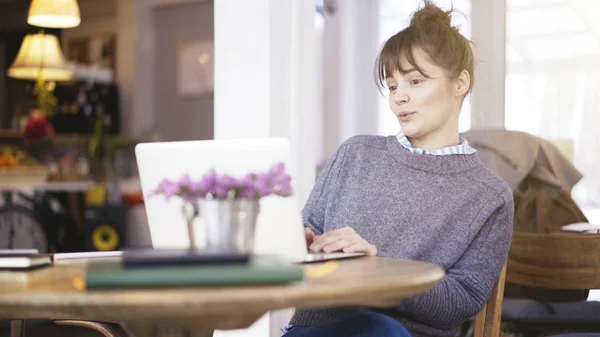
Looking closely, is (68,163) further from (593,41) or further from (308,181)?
(593,41)

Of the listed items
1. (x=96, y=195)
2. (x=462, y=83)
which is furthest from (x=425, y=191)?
(x=96, y=195)

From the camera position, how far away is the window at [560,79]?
2.20 meters

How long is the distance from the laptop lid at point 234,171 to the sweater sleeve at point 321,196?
54 cm

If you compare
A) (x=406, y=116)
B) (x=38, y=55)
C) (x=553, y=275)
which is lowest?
(x=553, y=275)

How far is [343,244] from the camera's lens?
4.83 feet

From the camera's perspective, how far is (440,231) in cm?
175

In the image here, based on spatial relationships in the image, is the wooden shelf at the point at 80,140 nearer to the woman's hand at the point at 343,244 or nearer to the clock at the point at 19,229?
the clock at the point at 19,229

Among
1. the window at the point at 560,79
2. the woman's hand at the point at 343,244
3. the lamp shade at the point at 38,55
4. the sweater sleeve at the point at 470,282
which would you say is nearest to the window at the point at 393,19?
the window at the point at 560,79

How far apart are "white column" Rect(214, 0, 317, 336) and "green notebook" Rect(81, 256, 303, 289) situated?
1438 millimetres

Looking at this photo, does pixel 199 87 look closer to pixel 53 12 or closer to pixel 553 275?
pixel 53 12

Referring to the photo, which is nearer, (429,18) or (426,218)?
(426,218)

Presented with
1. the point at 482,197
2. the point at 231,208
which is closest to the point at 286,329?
the point at 482,197

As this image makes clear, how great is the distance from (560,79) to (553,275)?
0.55m

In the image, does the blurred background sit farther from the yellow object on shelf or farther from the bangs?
the bangs
